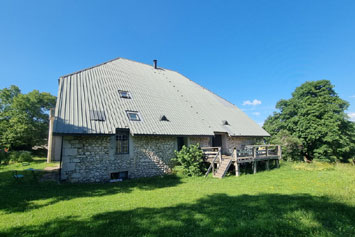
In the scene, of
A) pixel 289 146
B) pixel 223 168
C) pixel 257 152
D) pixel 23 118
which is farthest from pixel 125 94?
pixel 289 146

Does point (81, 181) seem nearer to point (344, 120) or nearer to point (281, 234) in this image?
point (281, 234)

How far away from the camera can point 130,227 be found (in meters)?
3.73

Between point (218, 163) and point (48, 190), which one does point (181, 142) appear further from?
point (48, 190)

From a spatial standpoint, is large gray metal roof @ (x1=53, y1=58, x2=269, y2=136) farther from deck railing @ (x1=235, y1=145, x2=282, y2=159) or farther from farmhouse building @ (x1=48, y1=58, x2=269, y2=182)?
deck railing @ (x1=235, y1=145, x2=282, y2=159)

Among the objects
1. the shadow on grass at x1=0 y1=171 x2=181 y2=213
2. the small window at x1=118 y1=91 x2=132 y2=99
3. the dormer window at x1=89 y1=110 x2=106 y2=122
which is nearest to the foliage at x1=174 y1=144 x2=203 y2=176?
the shadow on grass at x1=0 y1=171 x2=181 y2=213

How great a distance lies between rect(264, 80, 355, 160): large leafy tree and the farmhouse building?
648cm

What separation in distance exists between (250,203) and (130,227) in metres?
3.80

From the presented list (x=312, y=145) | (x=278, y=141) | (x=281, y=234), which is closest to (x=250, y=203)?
(x=281, y=234)

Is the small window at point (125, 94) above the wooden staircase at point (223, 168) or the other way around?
above

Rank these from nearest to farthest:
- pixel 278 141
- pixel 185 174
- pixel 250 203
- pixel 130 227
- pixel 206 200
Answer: pixel 130 227 → pixel 250 203 → pixel 206 200 → pixel 185 174 → pixel 278 141

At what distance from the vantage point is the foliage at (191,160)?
1030 centimetres

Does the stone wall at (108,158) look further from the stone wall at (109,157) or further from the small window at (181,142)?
the small window at (181,142)

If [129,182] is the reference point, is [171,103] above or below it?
above

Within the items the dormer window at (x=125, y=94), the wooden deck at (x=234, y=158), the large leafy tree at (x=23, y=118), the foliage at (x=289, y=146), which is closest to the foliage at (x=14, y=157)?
the large leafy tree at (x=23, y=118)
